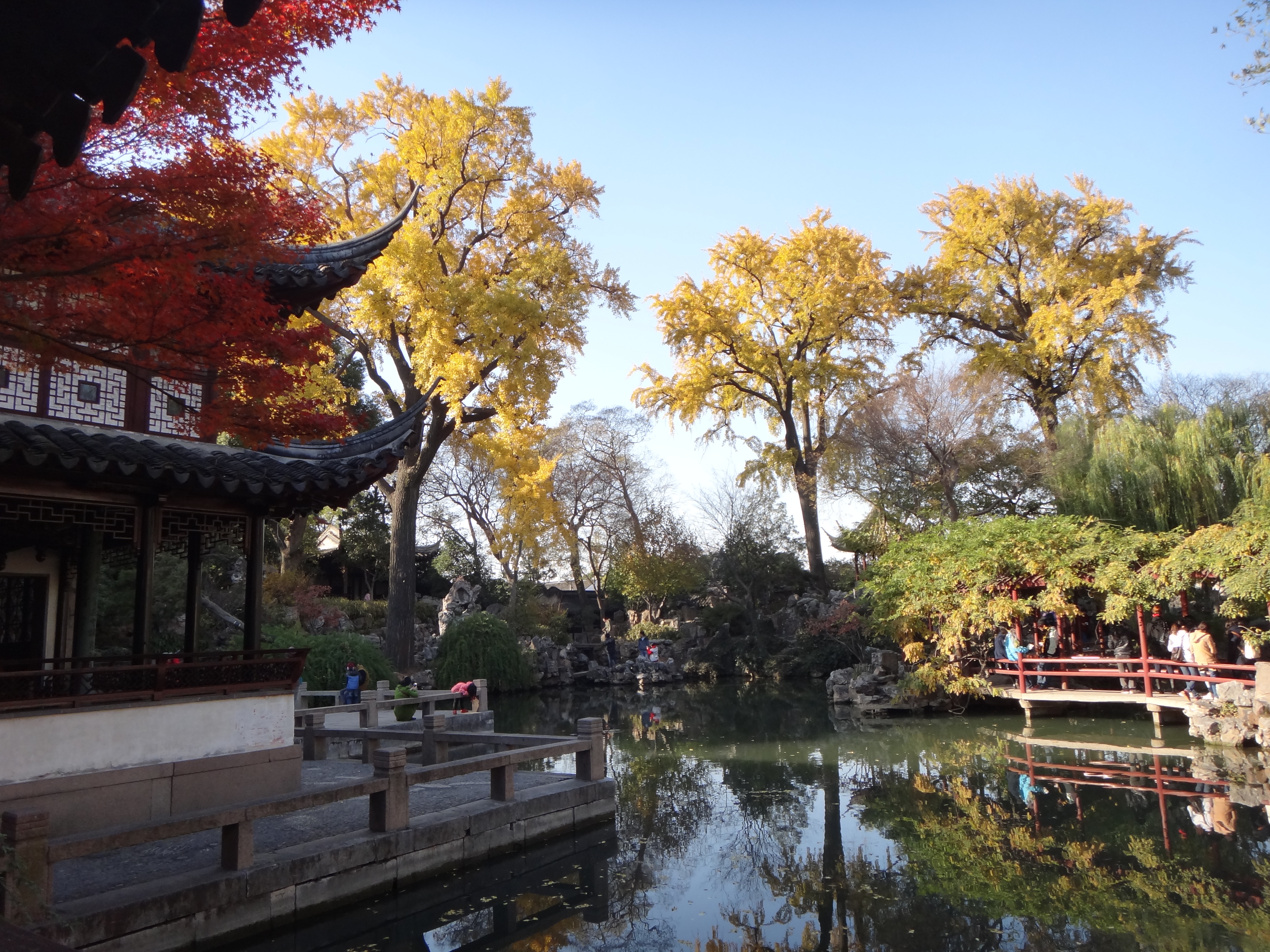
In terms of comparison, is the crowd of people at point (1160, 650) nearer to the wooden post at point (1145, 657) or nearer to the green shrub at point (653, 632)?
the wooden post at point (1145, 657)

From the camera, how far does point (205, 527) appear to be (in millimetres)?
7680

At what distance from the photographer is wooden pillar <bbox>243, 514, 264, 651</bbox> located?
7758 millimetres

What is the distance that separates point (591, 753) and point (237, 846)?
361 cm

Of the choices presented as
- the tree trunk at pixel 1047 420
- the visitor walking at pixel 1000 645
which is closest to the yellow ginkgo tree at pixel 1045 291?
the tree trunk at pixel 1047 420

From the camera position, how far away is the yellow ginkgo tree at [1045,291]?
21375 mm

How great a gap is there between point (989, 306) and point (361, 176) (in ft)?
51.5

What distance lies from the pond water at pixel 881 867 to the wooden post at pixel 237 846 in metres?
0.46

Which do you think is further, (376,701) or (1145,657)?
(1145,657)

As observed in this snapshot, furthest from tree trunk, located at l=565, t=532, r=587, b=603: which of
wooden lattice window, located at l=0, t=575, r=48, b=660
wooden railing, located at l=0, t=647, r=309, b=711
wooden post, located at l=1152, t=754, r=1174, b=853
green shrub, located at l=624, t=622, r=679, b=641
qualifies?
wooden railing, located at l=0, t=647, r=309, b=711

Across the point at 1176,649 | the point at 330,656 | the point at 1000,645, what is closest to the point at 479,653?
the point at 330,656

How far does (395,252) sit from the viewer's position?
14969 mm

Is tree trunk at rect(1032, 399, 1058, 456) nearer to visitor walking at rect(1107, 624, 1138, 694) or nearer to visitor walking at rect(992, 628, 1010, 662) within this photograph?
visitor walking at rect(1107, 624, 1138, 694)

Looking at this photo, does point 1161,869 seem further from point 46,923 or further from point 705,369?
point 705,369

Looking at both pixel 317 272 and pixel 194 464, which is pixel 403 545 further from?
pixel 194 464
